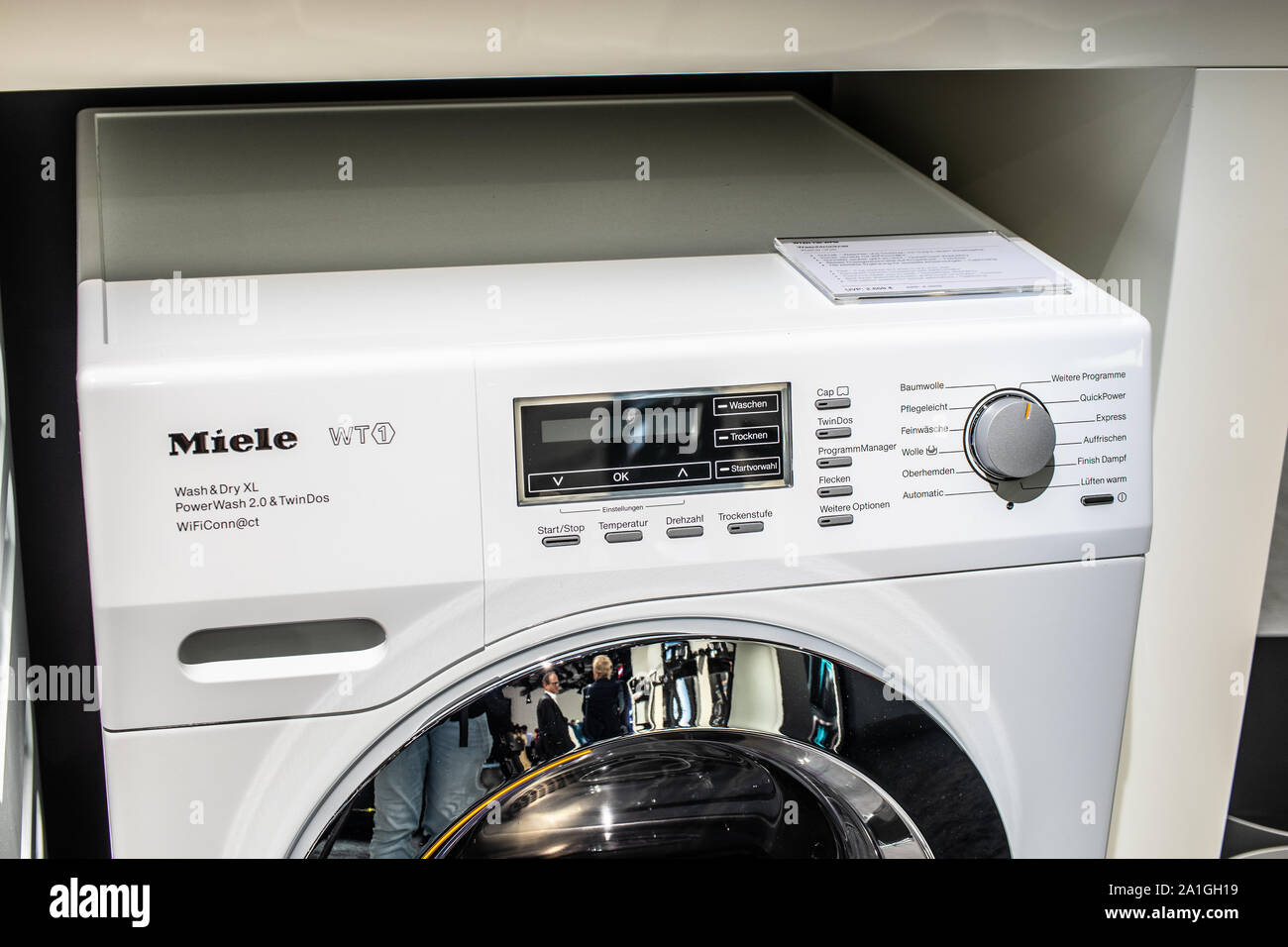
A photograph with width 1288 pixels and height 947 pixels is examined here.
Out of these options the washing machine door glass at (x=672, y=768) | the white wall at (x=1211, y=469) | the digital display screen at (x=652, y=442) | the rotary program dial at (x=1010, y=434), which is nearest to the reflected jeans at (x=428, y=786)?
the washing machine door glass at (x=672, y=768)

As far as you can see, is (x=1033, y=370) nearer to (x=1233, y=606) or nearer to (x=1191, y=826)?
(x=1233, y=606)

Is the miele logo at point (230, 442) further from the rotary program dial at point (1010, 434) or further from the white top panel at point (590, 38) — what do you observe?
the rotary program dial at point (1010, 434)

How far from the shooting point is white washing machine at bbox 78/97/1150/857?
0.52m

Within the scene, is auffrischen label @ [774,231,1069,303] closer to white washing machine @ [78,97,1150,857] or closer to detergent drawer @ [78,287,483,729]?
white washing machine @ [78,97,1150,857]

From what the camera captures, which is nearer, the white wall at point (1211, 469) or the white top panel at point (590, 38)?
the white top panel at point (590, 38)

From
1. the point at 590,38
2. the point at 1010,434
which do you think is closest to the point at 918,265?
the point at 1010,434

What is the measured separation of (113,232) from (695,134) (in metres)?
0.42

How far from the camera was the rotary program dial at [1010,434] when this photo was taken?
56 centimetres

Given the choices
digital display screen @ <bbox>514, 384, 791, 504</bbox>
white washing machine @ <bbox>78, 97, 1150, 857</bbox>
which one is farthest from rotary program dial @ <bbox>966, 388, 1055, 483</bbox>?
digital display screen @ <bbox>514, 384, 791, 504</bbox>

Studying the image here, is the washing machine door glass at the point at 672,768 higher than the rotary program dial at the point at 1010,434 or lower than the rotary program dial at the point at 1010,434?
lower

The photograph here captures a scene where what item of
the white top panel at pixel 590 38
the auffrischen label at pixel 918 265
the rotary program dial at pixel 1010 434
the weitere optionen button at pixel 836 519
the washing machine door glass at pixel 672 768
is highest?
the white top panel at pixel 590 38

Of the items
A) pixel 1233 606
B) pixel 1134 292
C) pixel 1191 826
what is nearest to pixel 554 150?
pixel 1134 292

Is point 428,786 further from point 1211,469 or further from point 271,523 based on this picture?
point 1211,469

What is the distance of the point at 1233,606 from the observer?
2.37 feet
